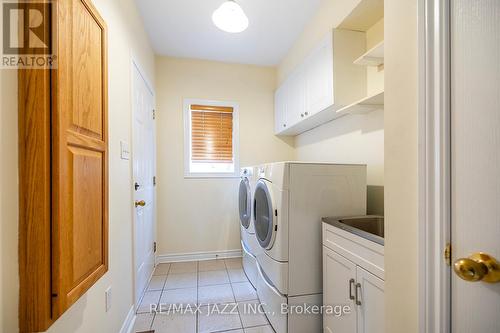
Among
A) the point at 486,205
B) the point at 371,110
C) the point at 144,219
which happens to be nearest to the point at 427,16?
the point at 486,205

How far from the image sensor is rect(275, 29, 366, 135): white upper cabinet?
174 centimetres

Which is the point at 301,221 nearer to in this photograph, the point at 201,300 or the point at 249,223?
the point at 249,223

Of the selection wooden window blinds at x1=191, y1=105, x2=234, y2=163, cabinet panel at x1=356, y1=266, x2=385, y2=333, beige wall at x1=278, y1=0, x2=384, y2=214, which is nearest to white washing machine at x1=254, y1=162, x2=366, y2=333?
beige wall at x1=278, y1=0, x2=384, y2=214

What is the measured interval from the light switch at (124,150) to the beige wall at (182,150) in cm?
119

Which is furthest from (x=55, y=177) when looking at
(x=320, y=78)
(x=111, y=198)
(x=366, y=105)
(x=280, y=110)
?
(x=280, y=110)

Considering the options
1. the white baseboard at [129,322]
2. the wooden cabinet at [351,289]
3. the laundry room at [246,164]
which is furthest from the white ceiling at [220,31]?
the white baseboard at [129,322]

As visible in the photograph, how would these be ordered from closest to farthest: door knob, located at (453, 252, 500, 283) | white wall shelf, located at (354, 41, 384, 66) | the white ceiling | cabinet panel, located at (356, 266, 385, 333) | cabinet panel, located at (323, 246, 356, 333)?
door knob, located at (453, 252, 500, 283), cabinet panel, located at (356, 266, 385, 333), cabinet panel, located at (323, 246, 356, 333), white wall shelf, located at (354, 41, 384, 66), the white ceiling

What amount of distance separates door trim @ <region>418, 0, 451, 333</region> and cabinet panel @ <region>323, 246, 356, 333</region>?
0.50 m

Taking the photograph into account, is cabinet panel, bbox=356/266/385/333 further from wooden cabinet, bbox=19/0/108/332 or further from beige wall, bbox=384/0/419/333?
wooden cabinet, bbox=19/0/108/332

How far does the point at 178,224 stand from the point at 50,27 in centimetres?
242

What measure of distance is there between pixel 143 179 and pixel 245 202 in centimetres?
103

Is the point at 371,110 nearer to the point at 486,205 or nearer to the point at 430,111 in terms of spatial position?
the point at 430,111

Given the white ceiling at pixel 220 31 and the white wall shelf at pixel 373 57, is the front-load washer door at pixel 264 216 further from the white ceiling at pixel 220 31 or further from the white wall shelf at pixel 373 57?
the white ceiling at pixel 220 31

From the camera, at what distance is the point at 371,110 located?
67.4 inches
